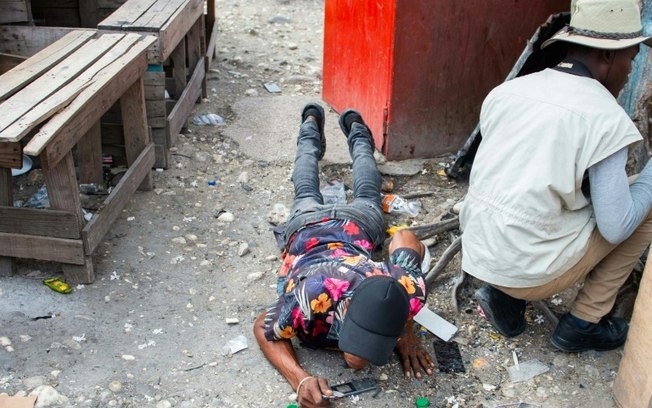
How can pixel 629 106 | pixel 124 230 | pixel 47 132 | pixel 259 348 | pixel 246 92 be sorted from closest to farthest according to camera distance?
pixel 47 132
pixel 259 348
pixel 629 106
pixel 124 230
pixel 246 92

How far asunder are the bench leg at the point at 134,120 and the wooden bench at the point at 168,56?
284 mm

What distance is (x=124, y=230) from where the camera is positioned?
395cm

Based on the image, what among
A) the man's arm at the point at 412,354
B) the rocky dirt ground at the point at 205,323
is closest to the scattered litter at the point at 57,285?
the rocky dirt ground at the point at 205,323

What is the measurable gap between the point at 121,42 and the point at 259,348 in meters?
2.00

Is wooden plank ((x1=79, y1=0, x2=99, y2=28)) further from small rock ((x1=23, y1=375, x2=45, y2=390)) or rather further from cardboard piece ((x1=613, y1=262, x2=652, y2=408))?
cardboard piece ((x1=613, y1=262, x2=652, y2=408))

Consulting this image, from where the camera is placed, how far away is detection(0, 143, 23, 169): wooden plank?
288cm

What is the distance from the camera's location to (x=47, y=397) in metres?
2.81

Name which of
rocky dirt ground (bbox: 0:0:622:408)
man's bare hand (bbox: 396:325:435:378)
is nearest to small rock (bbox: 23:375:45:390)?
rocky dirt ground (bbox: 0:0:622:408)

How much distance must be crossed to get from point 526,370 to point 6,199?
254 centimetres

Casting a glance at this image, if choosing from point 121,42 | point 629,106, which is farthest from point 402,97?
point 121,42

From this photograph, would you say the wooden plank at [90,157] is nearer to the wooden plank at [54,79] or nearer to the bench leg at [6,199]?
the wooden plank at [54,79]

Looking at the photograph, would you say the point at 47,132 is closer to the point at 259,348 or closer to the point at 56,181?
the point at 56,181

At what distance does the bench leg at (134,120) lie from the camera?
13.2 ft

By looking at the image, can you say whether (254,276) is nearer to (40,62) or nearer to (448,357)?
(448,357)
